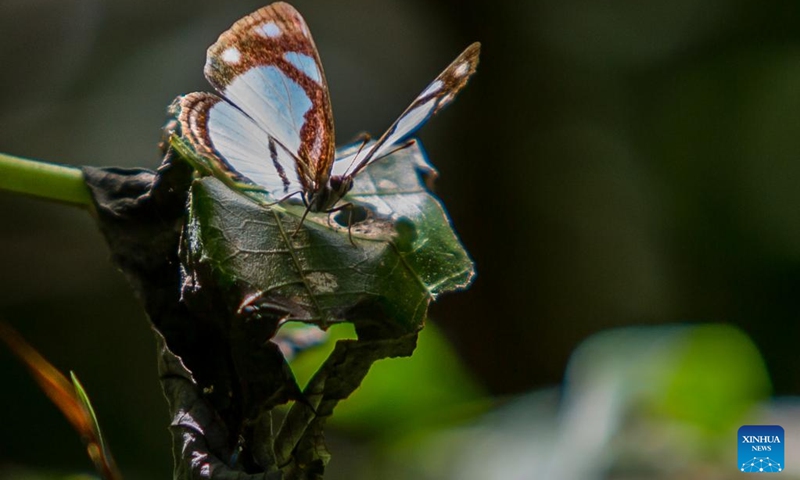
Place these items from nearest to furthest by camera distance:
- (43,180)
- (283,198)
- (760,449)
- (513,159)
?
(43,180)
(283,198)
(760,449)
(513,159)

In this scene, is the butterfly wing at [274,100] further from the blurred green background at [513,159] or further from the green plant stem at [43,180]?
the blurred green background at [513,159]

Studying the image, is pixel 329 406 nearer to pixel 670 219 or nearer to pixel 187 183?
pixel 187 183

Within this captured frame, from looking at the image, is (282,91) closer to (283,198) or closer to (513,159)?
(283,198)

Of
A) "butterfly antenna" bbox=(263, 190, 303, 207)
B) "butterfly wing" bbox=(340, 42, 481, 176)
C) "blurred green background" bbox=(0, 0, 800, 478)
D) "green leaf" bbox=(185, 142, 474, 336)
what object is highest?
"butterfly wing" bbox=(340, 42, 481, 176)

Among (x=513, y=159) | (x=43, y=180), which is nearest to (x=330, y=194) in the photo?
(x=43, y=180)

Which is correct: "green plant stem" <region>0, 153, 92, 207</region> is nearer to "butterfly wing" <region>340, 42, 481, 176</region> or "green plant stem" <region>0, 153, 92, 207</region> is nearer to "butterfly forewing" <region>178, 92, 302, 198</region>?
"butterfly forewing" <region>178, 92, 302, 198</region>

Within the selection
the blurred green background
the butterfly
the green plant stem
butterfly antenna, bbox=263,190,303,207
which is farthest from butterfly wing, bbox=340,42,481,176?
the blurred green background
